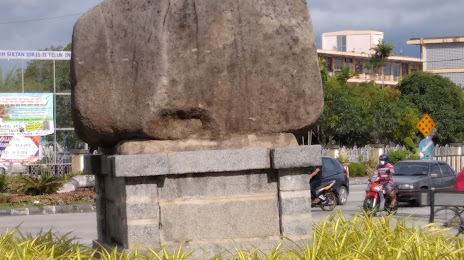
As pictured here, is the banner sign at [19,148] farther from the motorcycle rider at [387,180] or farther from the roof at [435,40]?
the roof at [435,40]

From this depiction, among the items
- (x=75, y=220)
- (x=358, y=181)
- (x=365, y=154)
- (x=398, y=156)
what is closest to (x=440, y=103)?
(x=365, y=154)

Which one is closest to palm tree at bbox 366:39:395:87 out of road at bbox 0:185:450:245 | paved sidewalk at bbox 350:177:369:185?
paved sidewalk at bbox 350:177:369:185

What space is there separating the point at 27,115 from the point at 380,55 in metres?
60.1

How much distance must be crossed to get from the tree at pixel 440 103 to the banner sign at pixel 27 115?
35440mm

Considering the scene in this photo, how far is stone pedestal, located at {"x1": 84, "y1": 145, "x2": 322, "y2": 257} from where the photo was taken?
26.5ft

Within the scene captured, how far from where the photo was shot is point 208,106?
842cm

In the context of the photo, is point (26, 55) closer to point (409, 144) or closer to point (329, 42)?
point (409, 144)

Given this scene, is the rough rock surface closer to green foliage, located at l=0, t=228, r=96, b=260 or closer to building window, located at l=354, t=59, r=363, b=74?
green foliage, located at l=0, t=228, r=96, b=260

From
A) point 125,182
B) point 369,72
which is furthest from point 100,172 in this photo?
point 369,72

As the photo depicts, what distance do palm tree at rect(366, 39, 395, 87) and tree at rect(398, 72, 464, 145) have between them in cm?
2070

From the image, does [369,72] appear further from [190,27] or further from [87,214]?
[190,27]

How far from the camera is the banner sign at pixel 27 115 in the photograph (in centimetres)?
3281

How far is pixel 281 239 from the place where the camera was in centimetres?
852

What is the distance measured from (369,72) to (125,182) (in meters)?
89.2
